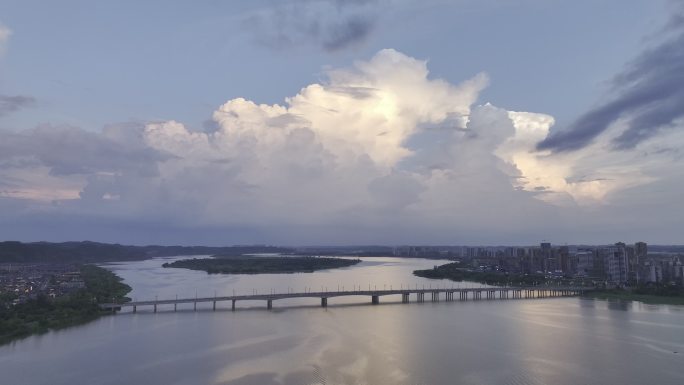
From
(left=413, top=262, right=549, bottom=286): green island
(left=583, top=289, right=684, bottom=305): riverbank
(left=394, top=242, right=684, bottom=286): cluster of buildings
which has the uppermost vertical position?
(left=394, top=242, right=684, bottom=286): cluster of buildings

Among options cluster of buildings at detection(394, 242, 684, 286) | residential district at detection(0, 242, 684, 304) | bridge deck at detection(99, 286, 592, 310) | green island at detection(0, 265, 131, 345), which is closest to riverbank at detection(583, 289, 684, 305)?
bridge deck at detection(99, 286, 592, 310)

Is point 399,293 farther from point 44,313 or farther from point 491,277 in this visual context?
point 44,313

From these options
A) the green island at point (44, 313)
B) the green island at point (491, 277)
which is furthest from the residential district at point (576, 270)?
the green island at point (491, 277)

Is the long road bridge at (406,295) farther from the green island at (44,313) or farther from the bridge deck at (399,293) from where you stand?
the green island at (44,313)

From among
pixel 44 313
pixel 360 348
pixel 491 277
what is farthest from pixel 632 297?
pixel 44 313

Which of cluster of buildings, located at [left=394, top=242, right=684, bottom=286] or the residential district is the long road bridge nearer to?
the residential district

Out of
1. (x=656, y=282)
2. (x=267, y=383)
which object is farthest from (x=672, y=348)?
(x=656, y=282)
